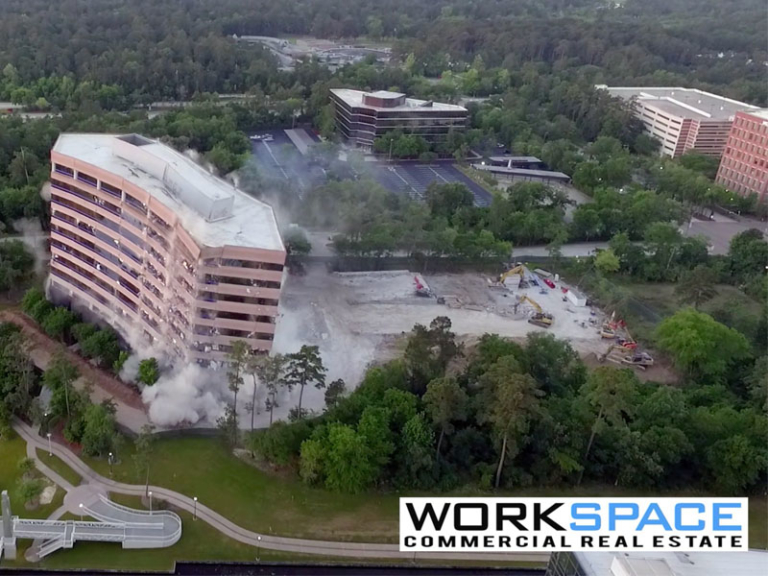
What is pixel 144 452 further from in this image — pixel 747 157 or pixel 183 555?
pixel 747 157

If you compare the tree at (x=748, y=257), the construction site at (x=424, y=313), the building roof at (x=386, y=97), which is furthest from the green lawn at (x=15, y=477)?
the building roof at (x=386, y=97)

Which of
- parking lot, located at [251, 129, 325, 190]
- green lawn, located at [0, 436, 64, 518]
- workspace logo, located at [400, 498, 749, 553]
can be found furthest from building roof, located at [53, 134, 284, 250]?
parking lot, located at [251, 129, 325, 190]

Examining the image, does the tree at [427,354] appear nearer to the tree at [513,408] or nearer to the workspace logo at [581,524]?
the tree at [513,408]

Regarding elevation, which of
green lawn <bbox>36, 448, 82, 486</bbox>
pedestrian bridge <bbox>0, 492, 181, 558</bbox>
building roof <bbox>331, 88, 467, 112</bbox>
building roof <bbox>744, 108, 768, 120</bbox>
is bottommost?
green lawn <bbox>36, 448, 82, 486</bbox>

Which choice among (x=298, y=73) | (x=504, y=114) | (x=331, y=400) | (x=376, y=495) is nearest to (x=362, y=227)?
(x=331, y=400)

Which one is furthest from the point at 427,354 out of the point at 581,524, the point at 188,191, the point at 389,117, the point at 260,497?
the point at 389,117

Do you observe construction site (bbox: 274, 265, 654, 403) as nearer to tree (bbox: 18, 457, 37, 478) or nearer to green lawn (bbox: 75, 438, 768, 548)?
green lawn (bbox: 75, 438, 768, 548)
